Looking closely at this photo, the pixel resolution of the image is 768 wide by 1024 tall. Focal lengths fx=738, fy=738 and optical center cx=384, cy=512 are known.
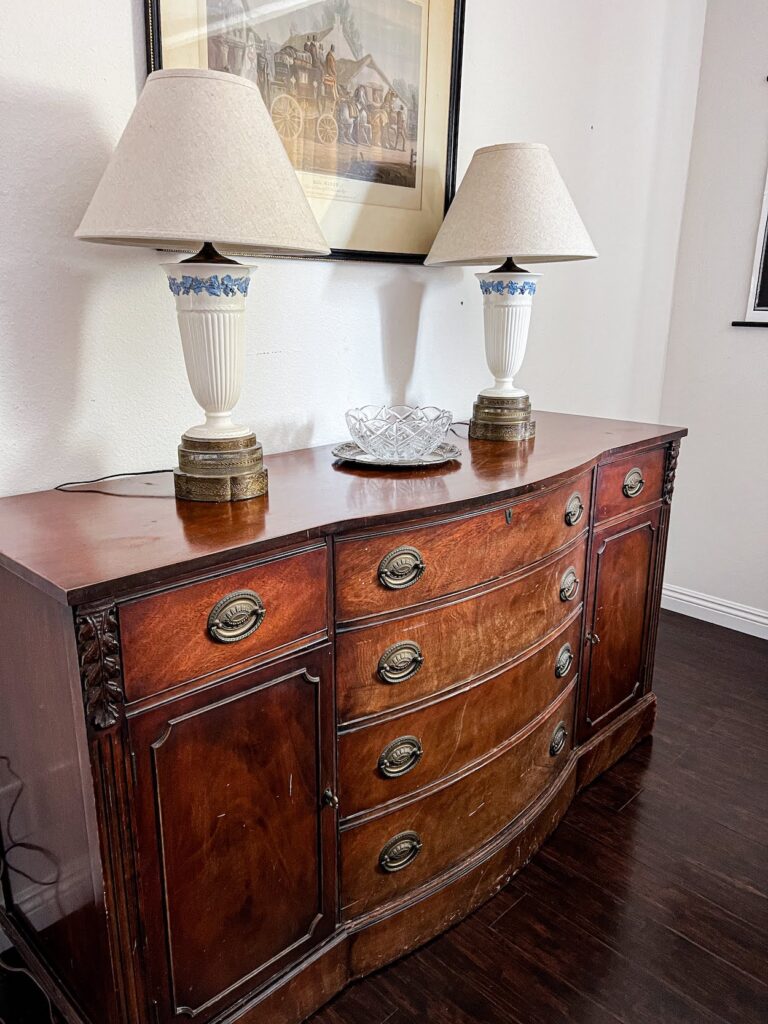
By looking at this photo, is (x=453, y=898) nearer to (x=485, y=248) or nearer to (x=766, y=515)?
(x=485, y=248)

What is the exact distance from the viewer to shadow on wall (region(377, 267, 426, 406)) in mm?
1872

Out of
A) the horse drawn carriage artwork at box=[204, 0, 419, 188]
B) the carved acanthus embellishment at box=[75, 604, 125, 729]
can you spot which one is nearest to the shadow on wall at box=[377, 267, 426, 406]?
the horse drawn carriage artwork at box=[204, 0, 419, 188]

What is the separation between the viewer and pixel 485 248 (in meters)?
1.63

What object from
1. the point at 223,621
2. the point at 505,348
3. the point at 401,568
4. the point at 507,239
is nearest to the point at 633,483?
the point at 505,348

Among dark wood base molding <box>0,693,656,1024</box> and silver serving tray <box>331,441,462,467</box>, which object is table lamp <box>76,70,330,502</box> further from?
dark wood base molding <box>0,693,656,1024</box>

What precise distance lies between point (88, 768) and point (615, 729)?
1.54 m

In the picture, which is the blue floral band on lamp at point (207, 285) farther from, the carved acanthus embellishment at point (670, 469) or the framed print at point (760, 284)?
the framed print at point (760, 284)

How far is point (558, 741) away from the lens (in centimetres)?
178

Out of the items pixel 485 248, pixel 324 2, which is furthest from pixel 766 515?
pixel 324 2

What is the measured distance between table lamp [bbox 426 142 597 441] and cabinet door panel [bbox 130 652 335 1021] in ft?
2.91

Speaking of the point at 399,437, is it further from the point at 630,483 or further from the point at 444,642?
the point at 630,483

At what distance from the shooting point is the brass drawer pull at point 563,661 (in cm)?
171

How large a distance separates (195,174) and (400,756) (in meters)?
1.02

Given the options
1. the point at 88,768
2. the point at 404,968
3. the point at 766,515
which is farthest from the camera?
the point at 766,515
